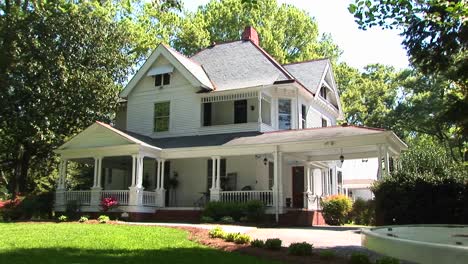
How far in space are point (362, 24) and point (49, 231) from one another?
1053 centimetres

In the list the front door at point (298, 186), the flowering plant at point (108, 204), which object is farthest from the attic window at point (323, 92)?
the flowering plant at point (108, 204)

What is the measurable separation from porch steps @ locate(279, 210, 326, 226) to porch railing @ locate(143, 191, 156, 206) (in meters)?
6.25

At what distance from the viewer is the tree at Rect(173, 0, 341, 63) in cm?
4103

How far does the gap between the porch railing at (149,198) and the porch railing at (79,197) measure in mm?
2977

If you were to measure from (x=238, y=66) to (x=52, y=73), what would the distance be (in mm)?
10251

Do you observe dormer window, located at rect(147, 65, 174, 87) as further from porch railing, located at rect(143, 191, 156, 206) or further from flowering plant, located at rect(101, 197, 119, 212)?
flowering plant, located at rect(101, 197, 119, 212)

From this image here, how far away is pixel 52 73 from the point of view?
25.5 metres

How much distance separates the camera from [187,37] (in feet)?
131

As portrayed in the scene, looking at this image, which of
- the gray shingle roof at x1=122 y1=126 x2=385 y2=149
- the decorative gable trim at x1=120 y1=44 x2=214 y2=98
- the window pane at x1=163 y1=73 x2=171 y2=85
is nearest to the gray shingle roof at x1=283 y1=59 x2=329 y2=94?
the gray shingle roof at x1=122 y1=126 x2=385 y2=149

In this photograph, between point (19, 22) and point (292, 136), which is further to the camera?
point (19, 22)

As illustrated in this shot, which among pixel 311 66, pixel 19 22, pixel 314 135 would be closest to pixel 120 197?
pixel 314 135

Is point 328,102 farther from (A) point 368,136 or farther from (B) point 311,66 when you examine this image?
(A) point 368,136

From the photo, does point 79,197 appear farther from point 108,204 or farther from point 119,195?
point 108,204

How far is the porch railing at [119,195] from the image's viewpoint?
21.3 metres
